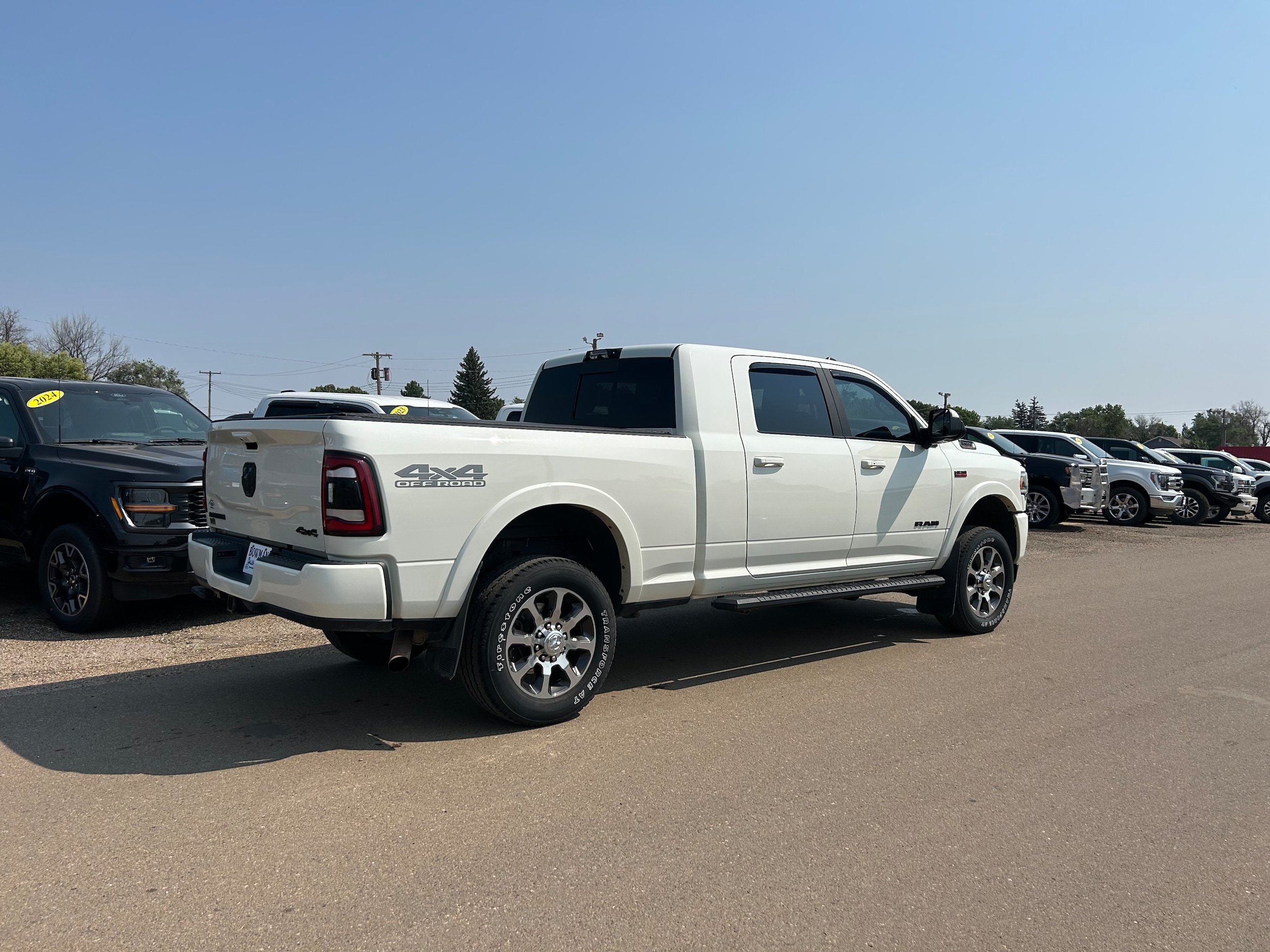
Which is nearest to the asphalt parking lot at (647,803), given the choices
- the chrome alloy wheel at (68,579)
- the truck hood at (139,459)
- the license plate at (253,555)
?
the chrome alloy wheel at (68,579)

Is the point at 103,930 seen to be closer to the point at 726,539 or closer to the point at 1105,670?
the point at 726,539

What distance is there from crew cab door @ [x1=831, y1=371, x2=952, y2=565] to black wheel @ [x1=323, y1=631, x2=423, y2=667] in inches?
123

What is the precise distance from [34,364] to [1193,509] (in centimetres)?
5223

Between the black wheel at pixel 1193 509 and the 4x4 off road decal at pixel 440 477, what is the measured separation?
2083 cm

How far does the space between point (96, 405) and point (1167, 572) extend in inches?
483

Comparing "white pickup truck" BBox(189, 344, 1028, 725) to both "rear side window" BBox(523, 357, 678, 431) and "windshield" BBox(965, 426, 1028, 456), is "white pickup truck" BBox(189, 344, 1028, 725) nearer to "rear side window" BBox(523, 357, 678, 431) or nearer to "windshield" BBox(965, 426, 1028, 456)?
"rear side window" BBox(523, 357, 678, 431)

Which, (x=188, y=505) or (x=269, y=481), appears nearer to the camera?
(x=269, y=481)

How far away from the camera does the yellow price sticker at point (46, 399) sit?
299 inches

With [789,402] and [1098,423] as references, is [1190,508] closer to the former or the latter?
[789,402]

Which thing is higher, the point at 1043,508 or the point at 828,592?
the point at 828,592

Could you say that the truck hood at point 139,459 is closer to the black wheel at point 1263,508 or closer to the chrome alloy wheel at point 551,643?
the chrome alloy wheel at point 551,643

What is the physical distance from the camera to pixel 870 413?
6.69 meters

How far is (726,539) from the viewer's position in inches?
216

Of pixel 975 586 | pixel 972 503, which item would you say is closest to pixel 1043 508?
pixel 975 586
